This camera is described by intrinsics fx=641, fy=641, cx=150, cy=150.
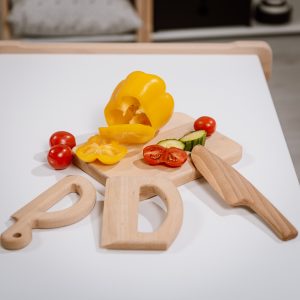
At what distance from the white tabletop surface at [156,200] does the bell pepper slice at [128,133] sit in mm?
106

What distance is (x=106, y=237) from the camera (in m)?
1.13

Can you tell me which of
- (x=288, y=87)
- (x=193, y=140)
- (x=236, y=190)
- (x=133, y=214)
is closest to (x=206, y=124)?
(x=193, y=140)

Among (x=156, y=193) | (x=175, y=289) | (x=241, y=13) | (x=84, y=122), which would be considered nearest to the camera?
(x=175, y=289)

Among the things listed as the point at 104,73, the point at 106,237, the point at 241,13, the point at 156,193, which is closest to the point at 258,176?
the point at 156,193

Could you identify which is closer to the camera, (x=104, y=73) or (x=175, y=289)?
(x=175, y=289)

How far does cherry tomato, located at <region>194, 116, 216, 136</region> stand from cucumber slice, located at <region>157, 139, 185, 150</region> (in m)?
0.09

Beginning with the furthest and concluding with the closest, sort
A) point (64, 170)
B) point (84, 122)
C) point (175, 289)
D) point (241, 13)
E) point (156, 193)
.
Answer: point (241, 13)
point (84, 122)
point (64, 170)
point (156, 193)
point (175, 289)

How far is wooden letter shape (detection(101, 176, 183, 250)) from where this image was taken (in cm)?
111

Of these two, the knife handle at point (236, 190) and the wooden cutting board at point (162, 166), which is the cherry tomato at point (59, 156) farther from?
the knife handle at point (236, 190)

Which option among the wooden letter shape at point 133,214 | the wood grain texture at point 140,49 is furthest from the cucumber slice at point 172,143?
the wood grain texture at point 140,49

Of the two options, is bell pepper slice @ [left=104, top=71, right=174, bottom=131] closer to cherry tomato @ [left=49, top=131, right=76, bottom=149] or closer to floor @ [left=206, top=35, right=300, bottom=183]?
cherry tomato @ [left=49, top=131, right=76, bottom=149]

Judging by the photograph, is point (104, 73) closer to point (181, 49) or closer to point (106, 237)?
point (181, 49)

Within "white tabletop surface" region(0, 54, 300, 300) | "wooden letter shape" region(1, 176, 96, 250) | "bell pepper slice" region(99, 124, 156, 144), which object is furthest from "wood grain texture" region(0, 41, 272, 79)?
"wooden letter shape" region(1, 176, 96, 250)

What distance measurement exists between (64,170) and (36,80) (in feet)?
1.63
